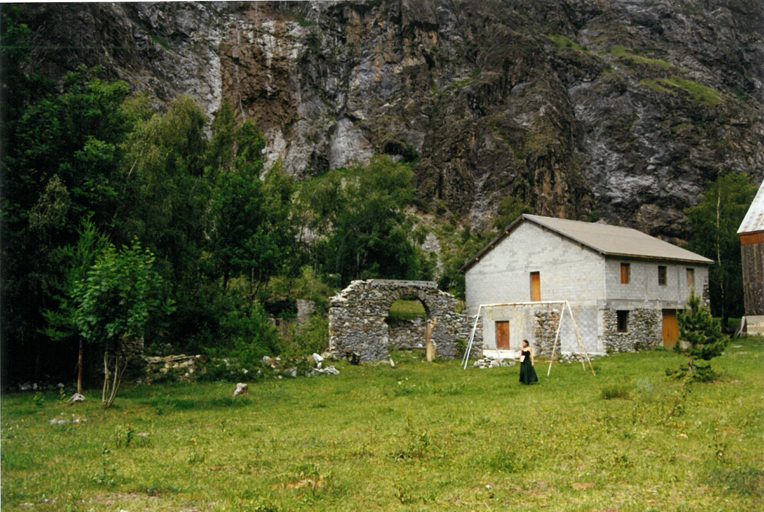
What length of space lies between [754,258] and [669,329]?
618 cm

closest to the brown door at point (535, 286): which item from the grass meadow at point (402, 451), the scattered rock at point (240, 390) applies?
the grass meadow at point (402, 451)

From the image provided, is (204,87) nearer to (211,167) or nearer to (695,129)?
(211,167)

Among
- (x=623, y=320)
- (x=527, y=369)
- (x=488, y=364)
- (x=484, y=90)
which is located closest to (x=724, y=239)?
(x=623, y=320)

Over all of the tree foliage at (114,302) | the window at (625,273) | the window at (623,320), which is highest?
the window at (625,273)

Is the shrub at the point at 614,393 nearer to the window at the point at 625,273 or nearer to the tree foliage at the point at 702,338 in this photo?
the tree foliage at the point at 702,338

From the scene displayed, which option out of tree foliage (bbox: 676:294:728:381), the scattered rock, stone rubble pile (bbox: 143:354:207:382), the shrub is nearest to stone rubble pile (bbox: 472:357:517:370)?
tree foliage (bbox: 676:294:728:381)

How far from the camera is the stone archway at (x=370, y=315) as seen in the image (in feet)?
77.2

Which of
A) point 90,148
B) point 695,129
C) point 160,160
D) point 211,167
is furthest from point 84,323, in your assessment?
point 695,129

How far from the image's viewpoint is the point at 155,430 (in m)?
10.5

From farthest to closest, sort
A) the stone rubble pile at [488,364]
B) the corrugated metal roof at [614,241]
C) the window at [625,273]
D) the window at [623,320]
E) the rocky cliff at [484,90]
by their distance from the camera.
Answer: the rocky cliff at [484,90]
the corrugated metal roof at [614,241]
the window at [625,273]
the window at [623,320]
the stone rubble pile at [488,364]

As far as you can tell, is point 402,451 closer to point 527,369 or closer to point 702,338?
point 527,369

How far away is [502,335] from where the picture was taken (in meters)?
31.5

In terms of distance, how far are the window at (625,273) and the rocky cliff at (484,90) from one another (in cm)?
4594

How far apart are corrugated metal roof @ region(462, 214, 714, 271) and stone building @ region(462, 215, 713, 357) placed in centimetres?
7
